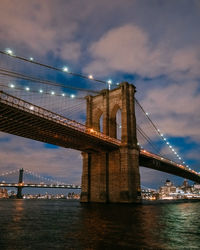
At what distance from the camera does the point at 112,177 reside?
43500 millimetres

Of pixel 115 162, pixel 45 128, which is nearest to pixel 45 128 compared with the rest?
pixel 45 128

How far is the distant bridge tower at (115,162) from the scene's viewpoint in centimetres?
4134

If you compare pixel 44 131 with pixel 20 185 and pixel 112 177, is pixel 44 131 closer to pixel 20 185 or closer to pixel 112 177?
pixel 112 177

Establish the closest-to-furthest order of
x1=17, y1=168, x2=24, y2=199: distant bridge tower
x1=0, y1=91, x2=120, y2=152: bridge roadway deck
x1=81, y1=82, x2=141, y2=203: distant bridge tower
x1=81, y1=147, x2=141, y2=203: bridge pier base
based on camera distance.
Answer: x1=0, y1=91, x2=120, y2=152: bridge roadway deck
x1=81, y1=147, x2=141, y2=203: bridge pier base
x1=81, y1=82, x2=141, y2=203: distant bridge tower
x1=17, y1=168, x2=24, y2=199: distant bridge tower

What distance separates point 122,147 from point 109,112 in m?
9.42

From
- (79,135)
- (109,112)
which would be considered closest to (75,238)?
(79,135)

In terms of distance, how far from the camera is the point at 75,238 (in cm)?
1045

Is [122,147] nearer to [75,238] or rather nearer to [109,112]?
[109,112]

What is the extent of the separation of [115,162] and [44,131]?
14579mm

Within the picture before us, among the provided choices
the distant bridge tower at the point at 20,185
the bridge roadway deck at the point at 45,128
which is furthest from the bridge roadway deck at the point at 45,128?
the distant bridge tower at the point at 20,185

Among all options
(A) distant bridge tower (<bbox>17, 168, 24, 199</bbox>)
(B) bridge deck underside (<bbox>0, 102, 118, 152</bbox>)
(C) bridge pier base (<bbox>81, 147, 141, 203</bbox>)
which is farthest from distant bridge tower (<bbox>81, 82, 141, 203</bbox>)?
(A) distant bridge tower (<bbox>17, 168, 24, 199</bbox>)

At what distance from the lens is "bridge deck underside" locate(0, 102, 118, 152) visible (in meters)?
28.6

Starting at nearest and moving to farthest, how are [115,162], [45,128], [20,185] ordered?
[45,128]
[115,162]
[20,185]

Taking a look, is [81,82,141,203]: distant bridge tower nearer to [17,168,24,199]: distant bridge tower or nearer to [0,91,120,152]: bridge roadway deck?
[0,91,120,152]: bridge roadway deck
